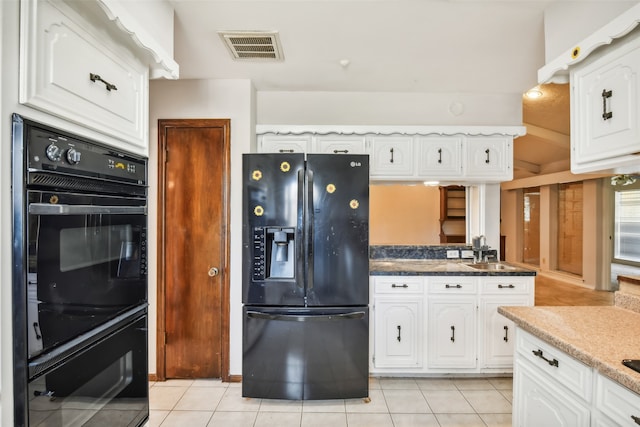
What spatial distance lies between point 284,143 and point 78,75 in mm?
1896

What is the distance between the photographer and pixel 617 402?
101 centimetres

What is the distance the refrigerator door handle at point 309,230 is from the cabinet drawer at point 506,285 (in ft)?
4.81

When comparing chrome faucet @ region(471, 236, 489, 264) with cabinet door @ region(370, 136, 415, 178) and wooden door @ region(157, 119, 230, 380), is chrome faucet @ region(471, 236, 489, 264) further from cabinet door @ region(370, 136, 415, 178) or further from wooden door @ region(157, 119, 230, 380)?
wooden door @ region(157, 119, 230, 380)

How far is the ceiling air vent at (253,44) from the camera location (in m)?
2.11

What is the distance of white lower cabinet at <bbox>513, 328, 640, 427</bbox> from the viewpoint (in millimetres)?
1013

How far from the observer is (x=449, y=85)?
2977 millimetres

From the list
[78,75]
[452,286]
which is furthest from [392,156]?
[78,75]

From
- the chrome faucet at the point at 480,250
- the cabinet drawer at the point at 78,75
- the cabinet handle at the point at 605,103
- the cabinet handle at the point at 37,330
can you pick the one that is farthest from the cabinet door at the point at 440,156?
the cabinet handle at the point at 37,330

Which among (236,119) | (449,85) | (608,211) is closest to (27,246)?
(236,119)

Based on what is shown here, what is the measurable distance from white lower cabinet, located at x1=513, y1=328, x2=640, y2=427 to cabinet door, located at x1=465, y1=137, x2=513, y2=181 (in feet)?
5.82

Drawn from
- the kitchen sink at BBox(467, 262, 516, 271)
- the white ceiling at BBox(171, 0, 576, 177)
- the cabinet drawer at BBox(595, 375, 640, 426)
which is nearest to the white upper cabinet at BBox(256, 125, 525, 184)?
the white ceiling at BBox(171, 0, 576, 177)

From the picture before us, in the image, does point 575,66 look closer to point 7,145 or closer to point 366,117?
point 366,117

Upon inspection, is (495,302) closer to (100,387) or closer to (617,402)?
(617,402)

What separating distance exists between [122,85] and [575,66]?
2.03 m
